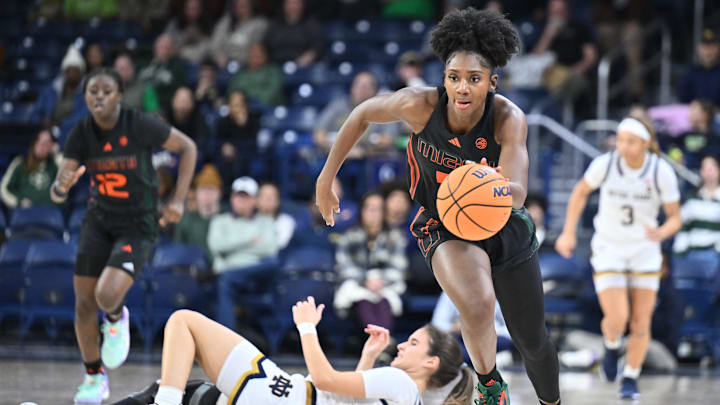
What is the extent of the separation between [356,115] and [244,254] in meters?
4.87

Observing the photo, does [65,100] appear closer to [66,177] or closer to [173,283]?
[173,283]

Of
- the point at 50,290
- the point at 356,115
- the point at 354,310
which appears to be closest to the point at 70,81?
the point at 50,290

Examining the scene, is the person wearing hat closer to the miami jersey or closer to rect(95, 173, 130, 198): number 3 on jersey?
rect(95, 173, 130, 198): number 3 on jersey

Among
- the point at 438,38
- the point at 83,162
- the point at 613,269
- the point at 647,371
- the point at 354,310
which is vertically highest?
the point at 438,38

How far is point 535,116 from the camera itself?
10.7 meters

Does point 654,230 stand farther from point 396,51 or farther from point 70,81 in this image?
point 70,81

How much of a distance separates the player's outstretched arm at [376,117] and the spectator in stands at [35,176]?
20.1ft

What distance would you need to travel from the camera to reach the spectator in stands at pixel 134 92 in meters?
11.1

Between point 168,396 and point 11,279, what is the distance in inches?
216

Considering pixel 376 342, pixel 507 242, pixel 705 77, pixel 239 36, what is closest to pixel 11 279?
pixel 239 36

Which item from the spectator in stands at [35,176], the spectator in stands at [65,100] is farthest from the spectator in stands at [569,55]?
the spectator in stands at [35,176]

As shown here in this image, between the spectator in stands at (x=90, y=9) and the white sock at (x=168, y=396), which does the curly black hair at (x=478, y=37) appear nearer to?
the white sock at (x=168, y=396)

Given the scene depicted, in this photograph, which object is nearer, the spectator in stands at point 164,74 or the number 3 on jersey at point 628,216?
the number 3 on jersey at point 628,216

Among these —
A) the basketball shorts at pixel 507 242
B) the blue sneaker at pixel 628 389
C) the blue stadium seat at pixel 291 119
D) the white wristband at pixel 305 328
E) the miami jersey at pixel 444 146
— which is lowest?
the blue sneaker at pixel 628 389
